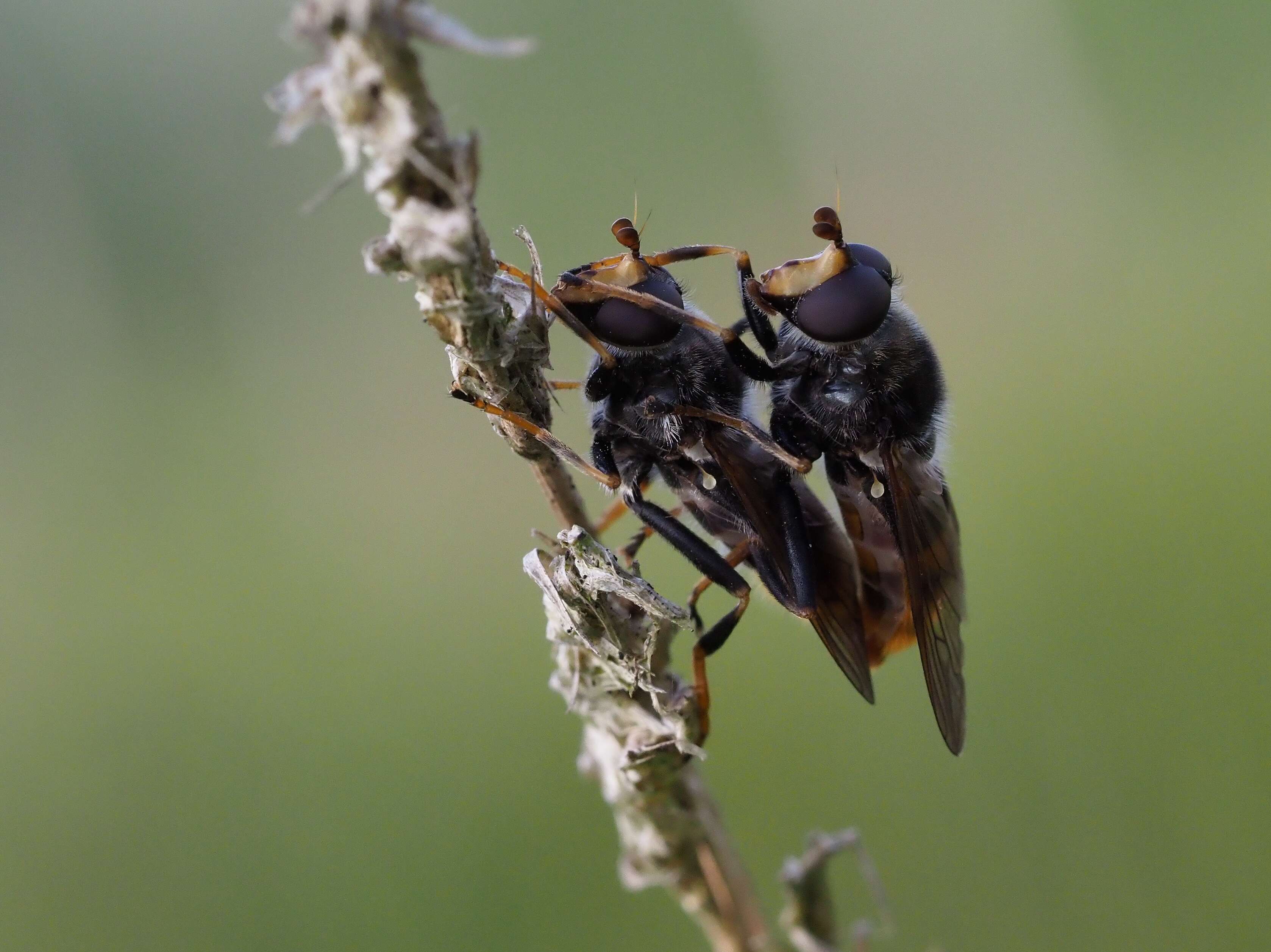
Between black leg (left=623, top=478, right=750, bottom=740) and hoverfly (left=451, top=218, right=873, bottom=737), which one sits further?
black leg (left=623, top=478, right=750, bottom=740)

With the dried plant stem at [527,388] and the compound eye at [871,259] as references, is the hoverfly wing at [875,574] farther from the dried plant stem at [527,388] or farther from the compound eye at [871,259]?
the dried plant stem at [527,388]

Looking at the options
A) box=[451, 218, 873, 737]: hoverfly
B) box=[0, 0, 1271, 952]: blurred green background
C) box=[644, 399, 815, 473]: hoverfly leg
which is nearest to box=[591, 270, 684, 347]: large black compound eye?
box=[451, 218, 873, 737]: hoverfly

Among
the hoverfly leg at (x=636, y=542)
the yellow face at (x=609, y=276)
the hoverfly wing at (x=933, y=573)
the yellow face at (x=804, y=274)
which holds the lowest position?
the hoverfly wing at (x=933, y=573)

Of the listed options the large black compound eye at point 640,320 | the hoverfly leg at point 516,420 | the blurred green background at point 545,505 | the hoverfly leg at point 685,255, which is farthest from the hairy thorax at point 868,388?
the hoverfly leg at point 516,420

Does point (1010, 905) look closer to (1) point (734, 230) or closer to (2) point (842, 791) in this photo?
(2) point (842, 791)

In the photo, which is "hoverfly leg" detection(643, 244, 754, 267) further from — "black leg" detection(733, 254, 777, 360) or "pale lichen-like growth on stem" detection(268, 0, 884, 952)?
"pale lichen-like growth on stem" detection(268, 0, 884, 952)

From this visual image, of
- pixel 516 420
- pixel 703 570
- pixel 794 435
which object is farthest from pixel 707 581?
pixel 516 420

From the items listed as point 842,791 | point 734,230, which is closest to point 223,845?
point 842,791
